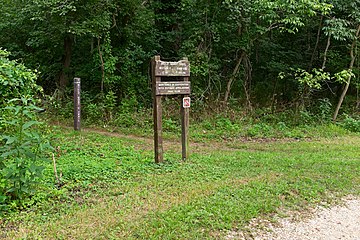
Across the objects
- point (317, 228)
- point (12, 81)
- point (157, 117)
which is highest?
point (12, 81)

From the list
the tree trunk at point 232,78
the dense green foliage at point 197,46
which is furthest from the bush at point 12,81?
the tree trunk at point 232,78

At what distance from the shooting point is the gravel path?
399 cm

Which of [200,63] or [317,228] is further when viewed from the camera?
[200,63]

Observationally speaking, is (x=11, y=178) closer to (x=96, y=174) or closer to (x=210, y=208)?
(x=96, y=174)

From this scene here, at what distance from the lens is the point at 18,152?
4137 mm

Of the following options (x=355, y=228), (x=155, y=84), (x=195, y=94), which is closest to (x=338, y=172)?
(x=355, y=228)

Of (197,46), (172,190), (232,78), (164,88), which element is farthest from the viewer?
(232,78)

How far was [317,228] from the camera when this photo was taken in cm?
426

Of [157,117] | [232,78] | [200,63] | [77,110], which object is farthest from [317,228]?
[232,78]

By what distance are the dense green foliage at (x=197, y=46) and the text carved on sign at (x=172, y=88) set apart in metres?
5.29

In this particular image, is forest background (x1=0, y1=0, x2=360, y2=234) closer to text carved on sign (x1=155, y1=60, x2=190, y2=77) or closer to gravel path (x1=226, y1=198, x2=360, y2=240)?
text carved on sign (x1=155, y1=60, x2=190, y2=77)

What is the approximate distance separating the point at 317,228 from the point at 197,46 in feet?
31.7

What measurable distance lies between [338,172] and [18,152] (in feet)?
17.6

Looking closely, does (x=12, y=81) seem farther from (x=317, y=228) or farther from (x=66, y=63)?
(x=66, y=63)
